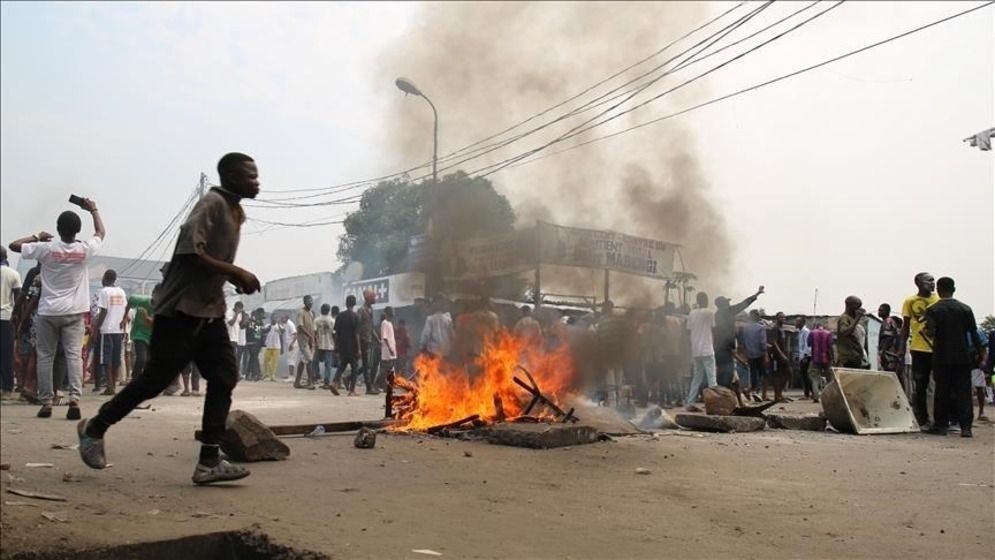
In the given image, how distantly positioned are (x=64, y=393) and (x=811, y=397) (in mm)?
13276

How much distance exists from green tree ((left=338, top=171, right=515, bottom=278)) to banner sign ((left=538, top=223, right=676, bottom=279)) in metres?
0.83

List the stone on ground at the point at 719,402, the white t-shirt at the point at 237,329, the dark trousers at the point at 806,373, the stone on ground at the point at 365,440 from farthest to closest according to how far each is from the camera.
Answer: the dark trousers at the point at 806,373 < the white t-shirt at the point at 237,329 < the stone on ground at the point at 719,402 < the stone on ground at the point at 365,440

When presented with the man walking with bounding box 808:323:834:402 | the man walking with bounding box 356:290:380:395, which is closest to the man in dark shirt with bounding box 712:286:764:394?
the man walking with bounding box 808:323:834:402

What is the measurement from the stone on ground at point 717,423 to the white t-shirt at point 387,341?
6.66 m

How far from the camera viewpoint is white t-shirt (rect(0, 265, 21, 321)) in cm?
755

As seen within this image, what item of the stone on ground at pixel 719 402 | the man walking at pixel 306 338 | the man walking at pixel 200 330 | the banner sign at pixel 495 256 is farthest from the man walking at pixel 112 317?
the stone on ground at pixel 719 402

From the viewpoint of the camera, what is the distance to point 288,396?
498 inches

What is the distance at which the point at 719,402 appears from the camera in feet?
30.6

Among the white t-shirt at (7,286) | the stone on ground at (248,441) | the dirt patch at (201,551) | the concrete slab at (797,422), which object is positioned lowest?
the dirt patch at (201,551)

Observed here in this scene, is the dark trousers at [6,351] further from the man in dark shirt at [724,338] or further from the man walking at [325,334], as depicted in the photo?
the man in dark shirt at [724,338]

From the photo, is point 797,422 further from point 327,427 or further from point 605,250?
point 327,427

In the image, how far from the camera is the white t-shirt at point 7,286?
7.55m

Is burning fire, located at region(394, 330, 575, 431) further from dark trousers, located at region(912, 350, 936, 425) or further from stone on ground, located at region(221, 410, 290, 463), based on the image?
dark trousers, located at region(912, 350, 936, 425)

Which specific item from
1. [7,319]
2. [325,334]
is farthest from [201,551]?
[325,334]
